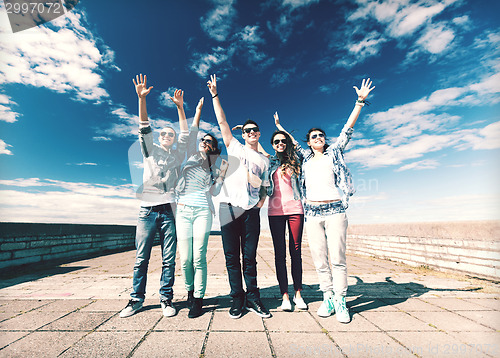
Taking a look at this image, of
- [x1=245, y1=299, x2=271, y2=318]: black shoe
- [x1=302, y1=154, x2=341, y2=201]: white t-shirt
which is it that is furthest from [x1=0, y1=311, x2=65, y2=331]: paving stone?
[x1=302, y1=154, x2=341, y2=201]: white t-shirt

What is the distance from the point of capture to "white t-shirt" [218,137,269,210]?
8.66 feet

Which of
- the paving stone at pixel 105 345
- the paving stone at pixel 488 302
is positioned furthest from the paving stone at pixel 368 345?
the paving stone at pixel 488 302

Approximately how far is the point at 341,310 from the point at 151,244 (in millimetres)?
2287

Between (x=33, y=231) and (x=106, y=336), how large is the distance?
572cm

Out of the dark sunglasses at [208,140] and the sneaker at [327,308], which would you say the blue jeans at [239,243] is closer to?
the sneaker at [327,308]

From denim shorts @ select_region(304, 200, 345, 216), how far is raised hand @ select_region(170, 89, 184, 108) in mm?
2071

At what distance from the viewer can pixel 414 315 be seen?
260 cm

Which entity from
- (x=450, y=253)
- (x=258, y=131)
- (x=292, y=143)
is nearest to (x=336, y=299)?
(x=292, y=143)

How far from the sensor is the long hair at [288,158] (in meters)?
2.91

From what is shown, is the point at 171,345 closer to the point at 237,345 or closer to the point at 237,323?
the point at 237,345

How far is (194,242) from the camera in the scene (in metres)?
2.64

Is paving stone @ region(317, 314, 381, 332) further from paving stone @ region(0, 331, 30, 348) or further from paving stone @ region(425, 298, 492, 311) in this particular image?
paving stone @ region(0, 331, 30, 348)

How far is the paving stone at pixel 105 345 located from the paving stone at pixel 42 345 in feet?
0.30

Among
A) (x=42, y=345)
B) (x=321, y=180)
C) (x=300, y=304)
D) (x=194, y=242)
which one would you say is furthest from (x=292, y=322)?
(x=42, y=345)
